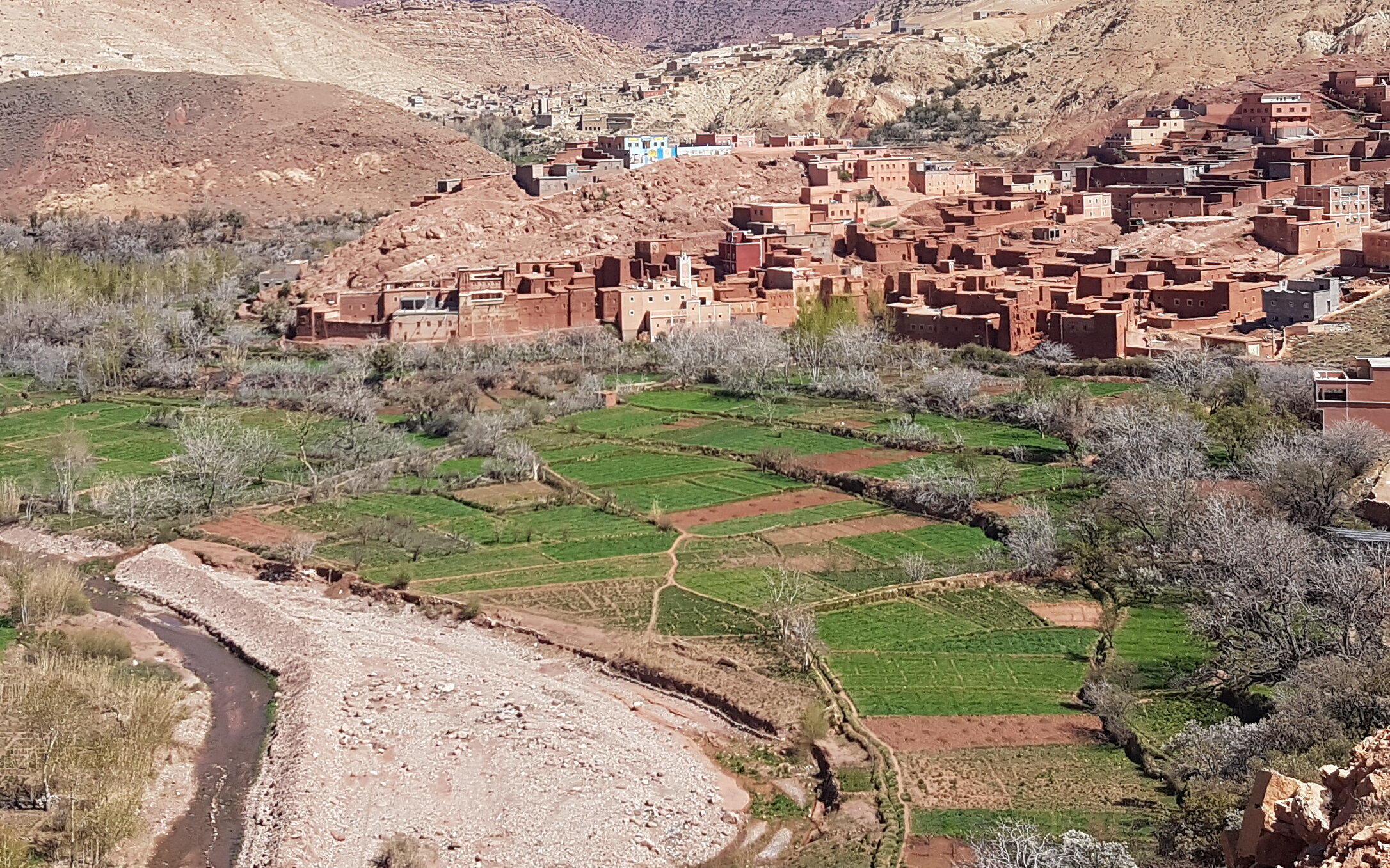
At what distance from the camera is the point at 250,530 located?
3014 centimetres

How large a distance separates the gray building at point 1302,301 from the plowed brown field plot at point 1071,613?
683 inches

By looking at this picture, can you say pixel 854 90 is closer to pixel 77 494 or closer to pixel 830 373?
pixel 830 373

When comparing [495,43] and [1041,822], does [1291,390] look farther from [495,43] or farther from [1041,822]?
[495,43]

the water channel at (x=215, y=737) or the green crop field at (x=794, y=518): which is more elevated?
the green crop field at (x=794, y=518)

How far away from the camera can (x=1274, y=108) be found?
5572 cm

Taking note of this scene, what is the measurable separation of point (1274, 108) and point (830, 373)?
79.0 ft

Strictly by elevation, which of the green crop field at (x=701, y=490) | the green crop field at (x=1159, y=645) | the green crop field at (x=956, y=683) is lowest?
the green crop field at (x=956, y=683)

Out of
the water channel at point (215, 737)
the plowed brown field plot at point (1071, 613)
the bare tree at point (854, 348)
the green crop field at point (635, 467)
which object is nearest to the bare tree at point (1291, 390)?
the plowed brown field plot at point (1071, 613)

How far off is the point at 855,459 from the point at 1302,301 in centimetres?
1255

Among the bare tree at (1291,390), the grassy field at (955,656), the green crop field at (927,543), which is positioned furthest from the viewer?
the bare tree at (1291,390)

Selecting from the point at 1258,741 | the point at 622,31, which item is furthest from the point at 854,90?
the point at 622,31

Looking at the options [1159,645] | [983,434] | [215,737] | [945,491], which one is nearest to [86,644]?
[215,737]

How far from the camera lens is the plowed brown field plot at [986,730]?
750 inches

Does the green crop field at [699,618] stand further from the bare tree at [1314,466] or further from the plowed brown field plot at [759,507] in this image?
the bare tree at [1314,466]
